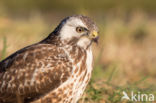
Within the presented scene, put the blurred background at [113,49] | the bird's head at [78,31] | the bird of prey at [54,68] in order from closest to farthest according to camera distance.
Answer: the bird of prey at [54,68] → the bird's head at [78,31] → the blurred background at [113,49]

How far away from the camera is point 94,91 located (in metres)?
6.39

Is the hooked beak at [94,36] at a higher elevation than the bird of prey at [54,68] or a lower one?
higher

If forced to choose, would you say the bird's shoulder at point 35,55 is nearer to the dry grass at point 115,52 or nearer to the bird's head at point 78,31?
the bird's head at point 78,31

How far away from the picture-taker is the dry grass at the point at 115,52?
6469 millimetres

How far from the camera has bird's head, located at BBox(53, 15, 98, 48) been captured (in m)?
5.20

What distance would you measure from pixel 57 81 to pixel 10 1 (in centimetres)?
2066

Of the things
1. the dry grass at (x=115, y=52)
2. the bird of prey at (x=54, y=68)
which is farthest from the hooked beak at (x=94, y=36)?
the dry grass at (x=115, y=52)

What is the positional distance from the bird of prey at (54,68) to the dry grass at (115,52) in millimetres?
1072

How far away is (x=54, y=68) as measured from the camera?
5.07 m

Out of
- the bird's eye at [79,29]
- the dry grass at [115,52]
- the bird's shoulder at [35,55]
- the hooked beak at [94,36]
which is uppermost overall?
the bird's eye at [79,29]

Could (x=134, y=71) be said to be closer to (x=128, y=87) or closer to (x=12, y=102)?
(x=128, y=87)

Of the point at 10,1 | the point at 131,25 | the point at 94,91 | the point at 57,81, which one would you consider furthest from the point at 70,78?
the point at 10,1

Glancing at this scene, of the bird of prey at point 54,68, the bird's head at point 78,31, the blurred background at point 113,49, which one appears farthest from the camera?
the blurred background at point 113,49

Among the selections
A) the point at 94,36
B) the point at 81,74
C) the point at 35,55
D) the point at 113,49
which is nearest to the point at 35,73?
the point at 35,55
